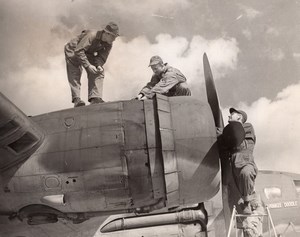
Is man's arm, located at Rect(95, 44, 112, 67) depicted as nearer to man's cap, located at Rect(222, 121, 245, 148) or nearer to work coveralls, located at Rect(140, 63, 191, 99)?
work coveralls, located at Rect(140, 63, 191, 99)

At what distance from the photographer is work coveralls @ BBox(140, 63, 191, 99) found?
6.15m

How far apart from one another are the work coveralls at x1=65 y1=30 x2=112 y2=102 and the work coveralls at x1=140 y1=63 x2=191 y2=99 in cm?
187

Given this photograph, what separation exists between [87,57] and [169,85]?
8.69ft

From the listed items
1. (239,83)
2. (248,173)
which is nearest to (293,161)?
(239,83)

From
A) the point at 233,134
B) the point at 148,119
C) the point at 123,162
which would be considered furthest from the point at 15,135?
the point at 233,134

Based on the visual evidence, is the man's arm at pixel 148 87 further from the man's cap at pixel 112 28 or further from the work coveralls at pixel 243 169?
the work coveralls at pixel 243 169

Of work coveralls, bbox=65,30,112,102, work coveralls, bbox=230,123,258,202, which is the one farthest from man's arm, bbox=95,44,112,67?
work coveralls, bbox=230,123,258,202

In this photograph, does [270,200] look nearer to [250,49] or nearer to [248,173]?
[250,49]

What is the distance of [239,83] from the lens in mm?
12664

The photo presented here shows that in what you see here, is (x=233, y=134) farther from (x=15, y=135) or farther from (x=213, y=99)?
(x=15, y=135)

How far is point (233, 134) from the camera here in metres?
5.14

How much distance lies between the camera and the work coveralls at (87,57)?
7.47m

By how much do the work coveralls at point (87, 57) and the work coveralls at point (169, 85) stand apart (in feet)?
6.14

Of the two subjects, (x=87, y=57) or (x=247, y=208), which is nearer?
(x=247, y=208)
